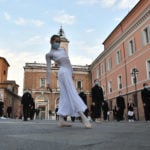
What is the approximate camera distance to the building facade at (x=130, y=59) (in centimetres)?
2824

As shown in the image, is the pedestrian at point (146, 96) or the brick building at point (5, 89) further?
the brick building at point (5, 89)

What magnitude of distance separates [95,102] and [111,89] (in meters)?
26.4

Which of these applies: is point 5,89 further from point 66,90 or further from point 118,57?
point 66,90

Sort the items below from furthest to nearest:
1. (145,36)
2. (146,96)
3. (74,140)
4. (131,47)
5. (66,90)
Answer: (131,47)
(145,36)
(146,96)
(66,90)
(74,140)

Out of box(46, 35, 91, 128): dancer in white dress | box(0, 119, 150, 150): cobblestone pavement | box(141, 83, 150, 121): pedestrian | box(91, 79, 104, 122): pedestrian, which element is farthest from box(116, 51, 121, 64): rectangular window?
box(0, 119, 150, 150): cobblestone pavement

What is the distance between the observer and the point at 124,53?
33.8 m

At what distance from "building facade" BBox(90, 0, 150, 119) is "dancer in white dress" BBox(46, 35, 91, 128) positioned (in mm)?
20715

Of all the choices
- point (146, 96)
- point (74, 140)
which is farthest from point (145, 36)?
point (74, 140)

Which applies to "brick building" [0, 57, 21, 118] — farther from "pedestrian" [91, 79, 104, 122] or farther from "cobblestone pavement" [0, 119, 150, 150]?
"cobblestone pavement" [0, 119, 150, 150]

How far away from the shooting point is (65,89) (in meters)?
5.75

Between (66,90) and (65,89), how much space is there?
4 centimetres

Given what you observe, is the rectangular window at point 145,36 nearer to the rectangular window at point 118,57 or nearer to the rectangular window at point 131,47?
the rectangular window at point 131,47

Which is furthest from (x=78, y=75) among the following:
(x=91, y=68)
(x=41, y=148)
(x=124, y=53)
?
(x=41, y=148)

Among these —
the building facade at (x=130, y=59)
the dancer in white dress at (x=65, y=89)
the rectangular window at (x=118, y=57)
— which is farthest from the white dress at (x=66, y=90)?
the rectangular window at (x=118, y=57)
